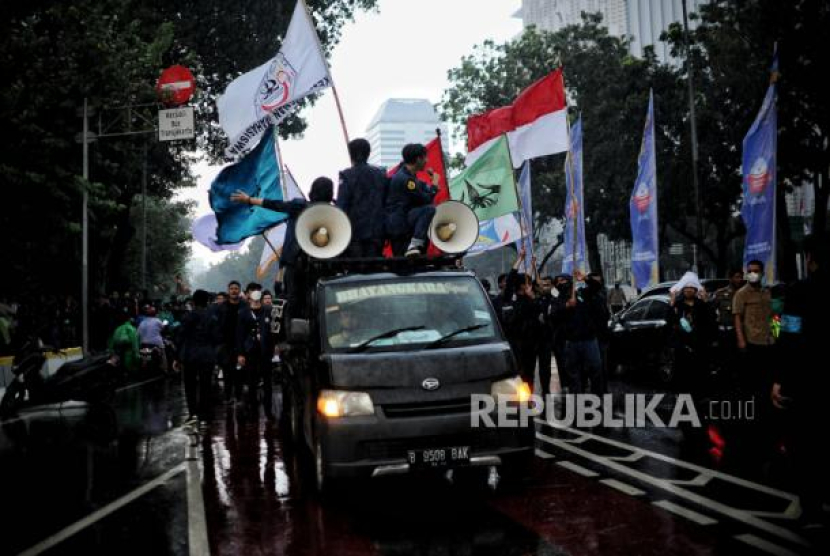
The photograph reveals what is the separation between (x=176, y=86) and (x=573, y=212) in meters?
12.2

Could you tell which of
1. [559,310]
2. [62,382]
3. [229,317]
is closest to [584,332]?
[559,310]

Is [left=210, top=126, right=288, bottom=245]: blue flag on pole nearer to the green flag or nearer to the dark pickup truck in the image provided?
the green flag

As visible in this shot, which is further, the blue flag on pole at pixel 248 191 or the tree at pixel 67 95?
the tree at pixel 67 95

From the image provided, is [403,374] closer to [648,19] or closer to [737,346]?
[737,346]

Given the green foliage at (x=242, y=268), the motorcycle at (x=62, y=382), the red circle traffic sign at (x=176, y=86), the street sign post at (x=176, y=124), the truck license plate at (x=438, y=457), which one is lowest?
the truck license plate at (x=438, y=457)

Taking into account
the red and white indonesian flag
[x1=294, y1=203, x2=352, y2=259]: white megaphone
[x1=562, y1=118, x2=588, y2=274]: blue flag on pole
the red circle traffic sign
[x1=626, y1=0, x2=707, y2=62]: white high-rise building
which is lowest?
[x1=294, y1=203, x2=352, y2=259]: white megaphone

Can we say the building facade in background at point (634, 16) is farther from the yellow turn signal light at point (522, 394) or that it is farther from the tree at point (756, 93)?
the yellow turn signal light at point (522, 394)

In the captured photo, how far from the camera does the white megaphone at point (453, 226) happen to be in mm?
7945

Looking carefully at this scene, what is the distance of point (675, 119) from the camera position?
32125mm

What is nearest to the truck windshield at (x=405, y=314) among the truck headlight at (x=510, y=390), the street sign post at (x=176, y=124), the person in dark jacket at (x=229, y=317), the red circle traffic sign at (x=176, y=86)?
the truck headlight at (x=510, y=390)

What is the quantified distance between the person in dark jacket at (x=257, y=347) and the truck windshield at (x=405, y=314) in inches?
172

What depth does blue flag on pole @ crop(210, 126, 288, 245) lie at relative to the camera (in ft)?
40.4

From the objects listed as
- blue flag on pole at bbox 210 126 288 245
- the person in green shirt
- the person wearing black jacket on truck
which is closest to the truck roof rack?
the person wearing black jacket on truck

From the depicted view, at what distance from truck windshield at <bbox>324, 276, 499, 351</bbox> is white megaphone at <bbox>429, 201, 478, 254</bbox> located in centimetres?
86
